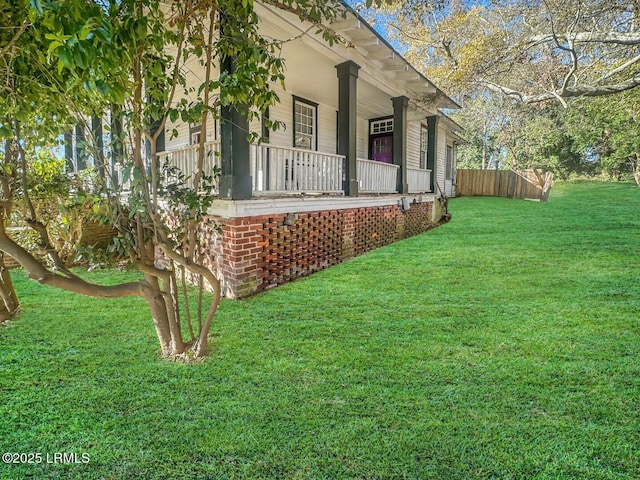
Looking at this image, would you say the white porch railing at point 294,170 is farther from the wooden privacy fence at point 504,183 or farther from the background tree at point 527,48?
the wooden privacy fence at point 504,183

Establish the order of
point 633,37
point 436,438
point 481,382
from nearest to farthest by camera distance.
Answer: point 436,438 < point 481,382 < point 633,37

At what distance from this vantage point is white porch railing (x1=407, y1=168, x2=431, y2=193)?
428 inches

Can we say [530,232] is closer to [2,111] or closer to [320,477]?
[320,477]

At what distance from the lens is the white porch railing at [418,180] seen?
35.6 feet

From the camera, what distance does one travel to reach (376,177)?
344 inches

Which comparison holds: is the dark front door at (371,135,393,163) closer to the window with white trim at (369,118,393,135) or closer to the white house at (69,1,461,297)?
the white house at (69,1,461,297)

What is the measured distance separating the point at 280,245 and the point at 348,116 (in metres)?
3.14

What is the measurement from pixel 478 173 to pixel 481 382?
21624mm

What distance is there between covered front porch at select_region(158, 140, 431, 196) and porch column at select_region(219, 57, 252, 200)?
19 centimetres

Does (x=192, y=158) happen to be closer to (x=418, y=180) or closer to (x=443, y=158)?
(x=418, y=180)

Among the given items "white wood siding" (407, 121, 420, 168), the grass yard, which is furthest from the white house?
"white wood siding" (407, 121, 420, 168)

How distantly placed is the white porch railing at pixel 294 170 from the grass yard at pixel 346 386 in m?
1.81

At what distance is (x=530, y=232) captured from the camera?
30.3 feet

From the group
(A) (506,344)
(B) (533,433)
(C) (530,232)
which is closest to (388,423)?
(B) (533,433)
